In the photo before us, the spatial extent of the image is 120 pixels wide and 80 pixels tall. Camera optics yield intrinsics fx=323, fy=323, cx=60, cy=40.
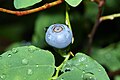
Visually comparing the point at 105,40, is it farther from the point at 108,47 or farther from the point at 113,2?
the point at 113,2

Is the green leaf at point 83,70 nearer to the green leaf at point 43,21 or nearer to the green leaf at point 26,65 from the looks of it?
the green leaf at point 26,65

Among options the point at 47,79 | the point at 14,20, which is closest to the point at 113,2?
the point at 14,20

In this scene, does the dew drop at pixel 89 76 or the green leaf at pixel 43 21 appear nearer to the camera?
the dew drop at pixel 89 76

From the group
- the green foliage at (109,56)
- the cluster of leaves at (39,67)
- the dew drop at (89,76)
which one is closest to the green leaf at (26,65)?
the cluster of leaves at (39,67)

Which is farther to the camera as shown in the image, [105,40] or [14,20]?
[14,20]

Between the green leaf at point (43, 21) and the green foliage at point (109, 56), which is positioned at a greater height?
the green leaf at point (43, 21)

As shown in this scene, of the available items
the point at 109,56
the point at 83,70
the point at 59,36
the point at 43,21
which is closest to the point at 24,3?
the point at 59,36
